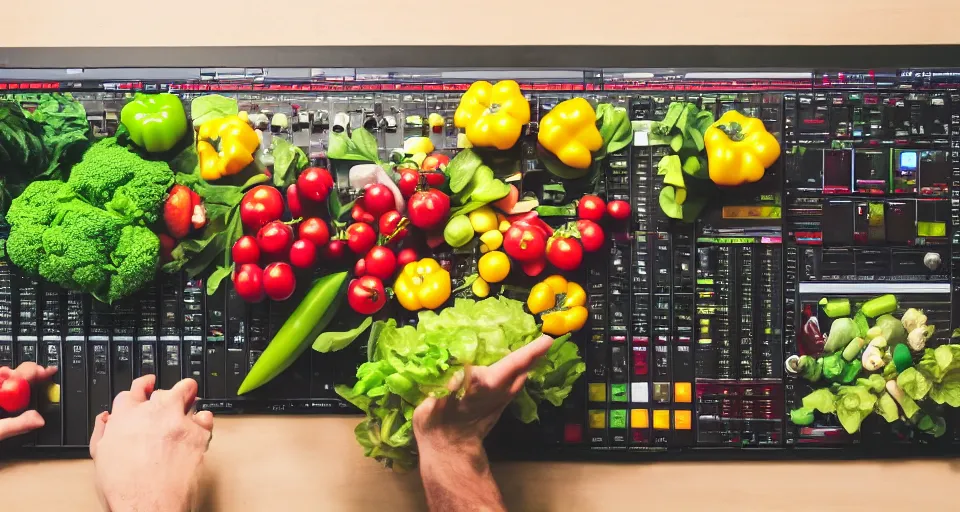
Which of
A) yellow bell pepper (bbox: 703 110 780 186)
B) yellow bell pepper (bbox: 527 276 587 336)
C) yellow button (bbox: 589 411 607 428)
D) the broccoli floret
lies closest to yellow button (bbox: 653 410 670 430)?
yellow button (bbox: 589 411 607 428)

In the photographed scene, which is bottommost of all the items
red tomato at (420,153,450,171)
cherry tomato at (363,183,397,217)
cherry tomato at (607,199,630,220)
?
cherry tomato at (607,199,630,220)

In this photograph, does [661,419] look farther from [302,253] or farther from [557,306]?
[302,253]

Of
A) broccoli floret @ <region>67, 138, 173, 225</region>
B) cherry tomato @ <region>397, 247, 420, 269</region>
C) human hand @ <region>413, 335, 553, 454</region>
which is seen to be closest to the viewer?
human hand @ <region>413, 335, 553, 454</region>

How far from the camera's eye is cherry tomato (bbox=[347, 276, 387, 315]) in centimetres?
159

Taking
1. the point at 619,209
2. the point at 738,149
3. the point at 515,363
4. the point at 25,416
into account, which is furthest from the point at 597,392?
the point at 25,416

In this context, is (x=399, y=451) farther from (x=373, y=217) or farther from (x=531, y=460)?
(x=373, y=217)

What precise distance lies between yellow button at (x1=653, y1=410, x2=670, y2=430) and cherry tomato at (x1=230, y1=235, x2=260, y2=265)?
1113 millimetres

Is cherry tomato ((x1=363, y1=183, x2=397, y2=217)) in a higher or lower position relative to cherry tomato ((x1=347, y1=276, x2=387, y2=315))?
higher

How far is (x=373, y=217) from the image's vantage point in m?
Result: 1.64

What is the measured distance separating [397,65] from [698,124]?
792 millimetres

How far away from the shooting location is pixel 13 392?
1.62 m

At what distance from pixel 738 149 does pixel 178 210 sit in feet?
4.60

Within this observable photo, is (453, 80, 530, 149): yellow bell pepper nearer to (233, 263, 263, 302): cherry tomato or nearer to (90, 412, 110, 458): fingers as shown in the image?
(233, 263, 263, 302): cherry tomato

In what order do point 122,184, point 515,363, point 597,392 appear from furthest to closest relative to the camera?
point 597,392 < point 122,184 < point 515,363
